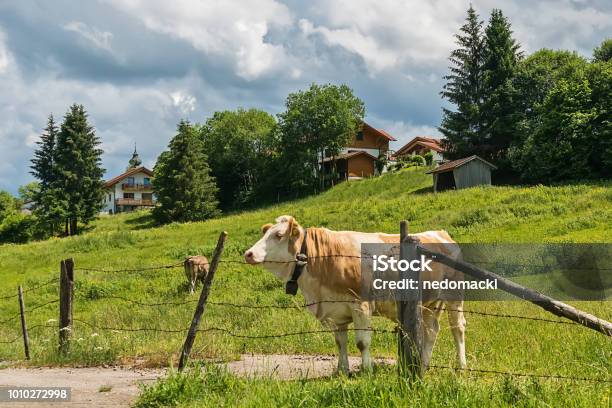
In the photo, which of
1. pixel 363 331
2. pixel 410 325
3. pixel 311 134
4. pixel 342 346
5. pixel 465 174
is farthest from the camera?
pixel 311 134

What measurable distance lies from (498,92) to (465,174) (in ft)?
32.5

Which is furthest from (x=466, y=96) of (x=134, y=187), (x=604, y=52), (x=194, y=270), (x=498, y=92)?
(x=134, y=187)

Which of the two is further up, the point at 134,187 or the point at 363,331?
the point at 134,187

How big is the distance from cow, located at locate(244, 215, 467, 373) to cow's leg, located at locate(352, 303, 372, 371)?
1 centimetres

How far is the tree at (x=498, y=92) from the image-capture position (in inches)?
1940

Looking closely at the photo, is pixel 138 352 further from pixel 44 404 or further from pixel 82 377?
pixel 44 404

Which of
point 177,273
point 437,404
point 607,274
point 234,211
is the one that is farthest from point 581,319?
point 234,211

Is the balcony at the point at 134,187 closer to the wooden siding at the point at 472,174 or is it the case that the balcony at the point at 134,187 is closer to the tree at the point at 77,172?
the tree at the point at 77,172

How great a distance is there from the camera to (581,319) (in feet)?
14.8

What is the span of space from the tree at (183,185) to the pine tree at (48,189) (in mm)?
9812

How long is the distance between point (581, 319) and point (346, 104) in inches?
2516

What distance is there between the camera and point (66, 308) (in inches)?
360

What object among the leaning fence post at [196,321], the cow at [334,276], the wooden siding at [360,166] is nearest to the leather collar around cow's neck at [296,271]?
the cow at [334,276]

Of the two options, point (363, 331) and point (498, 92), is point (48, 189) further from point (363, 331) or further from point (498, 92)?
point (363, 331)
